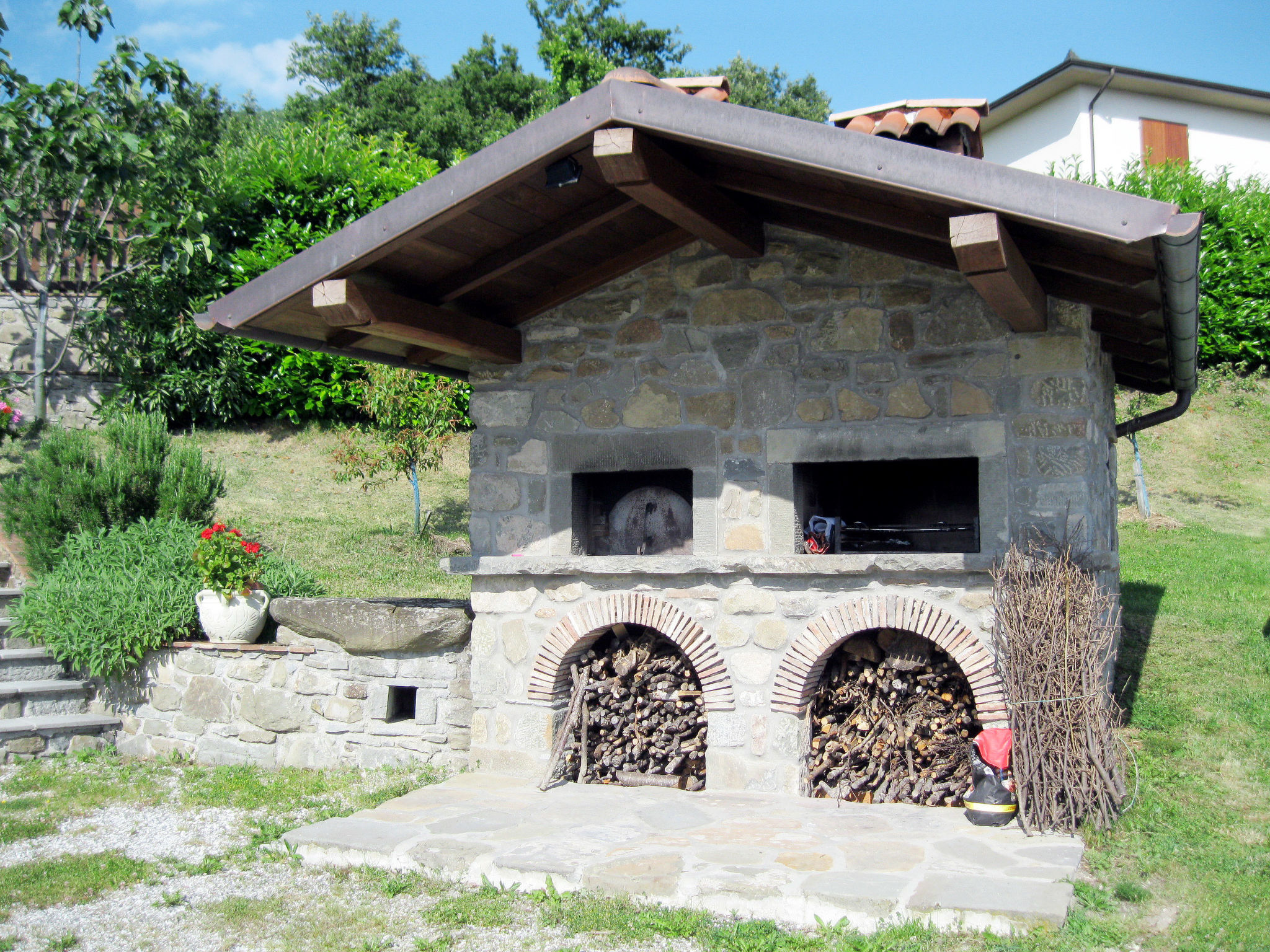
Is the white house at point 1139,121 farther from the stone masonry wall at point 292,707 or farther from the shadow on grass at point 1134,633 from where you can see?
the stone masonry wall at point 292,707

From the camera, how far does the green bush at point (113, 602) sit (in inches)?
271

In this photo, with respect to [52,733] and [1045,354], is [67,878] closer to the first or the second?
[52,733]

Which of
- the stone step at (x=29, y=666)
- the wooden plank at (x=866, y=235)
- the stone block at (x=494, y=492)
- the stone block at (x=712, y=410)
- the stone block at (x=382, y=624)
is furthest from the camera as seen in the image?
the stone step at (x=29, y=666)

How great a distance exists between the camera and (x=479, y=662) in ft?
20.0

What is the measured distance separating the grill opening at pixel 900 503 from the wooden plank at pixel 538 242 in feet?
6.38

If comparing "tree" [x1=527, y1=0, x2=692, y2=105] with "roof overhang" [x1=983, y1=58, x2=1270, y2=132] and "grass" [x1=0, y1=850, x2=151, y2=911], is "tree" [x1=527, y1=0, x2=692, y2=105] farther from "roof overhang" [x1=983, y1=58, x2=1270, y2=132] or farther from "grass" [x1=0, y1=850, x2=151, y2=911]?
"grass" [x1=0, y1=850, x2=151, y2=911]

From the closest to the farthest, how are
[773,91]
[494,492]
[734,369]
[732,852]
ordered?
[732,852] < [734,369] < [494,492] < [773,91]

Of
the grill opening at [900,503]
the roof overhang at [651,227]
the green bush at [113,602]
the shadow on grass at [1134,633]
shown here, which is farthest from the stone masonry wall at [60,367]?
the shadow on grass at [1134,633]

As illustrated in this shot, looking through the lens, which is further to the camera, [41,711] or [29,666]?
[29,666]

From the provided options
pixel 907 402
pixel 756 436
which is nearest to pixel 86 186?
pixel 756 436

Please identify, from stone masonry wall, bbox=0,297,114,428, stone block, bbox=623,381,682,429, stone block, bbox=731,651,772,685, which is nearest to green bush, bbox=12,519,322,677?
stone block, bbox=623,381,682,429

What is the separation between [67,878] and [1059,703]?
14.7 ft

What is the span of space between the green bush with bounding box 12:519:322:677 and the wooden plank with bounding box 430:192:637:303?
9.79ft

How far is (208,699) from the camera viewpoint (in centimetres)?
681
